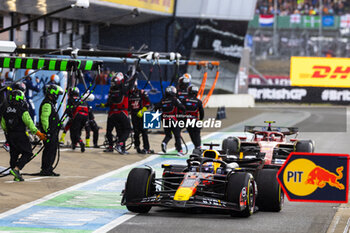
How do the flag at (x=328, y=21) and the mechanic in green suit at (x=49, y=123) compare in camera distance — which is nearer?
the mechanic in green suit at (x=49, y=123)

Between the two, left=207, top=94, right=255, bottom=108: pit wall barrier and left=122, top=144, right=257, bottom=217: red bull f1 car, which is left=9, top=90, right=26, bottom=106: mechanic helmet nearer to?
left=122, top=144, right=257, bottom=217: red bull f1 car

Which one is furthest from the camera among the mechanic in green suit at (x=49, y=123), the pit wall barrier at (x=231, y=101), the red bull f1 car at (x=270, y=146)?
the pit wall barrier at (x=231, y=101)

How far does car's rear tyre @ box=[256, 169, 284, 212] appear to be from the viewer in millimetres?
11688

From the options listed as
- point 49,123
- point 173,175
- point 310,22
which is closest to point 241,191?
point 173,175

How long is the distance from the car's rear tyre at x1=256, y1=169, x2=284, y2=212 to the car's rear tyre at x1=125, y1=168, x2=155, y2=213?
5.10 feet

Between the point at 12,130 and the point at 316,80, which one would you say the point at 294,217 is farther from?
the point at 316,80

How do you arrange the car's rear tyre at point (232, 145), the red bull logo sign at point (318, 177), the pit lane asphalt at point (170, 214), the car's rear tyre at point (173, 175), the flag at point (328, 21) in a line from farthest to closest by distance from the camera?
the flag at point (328, 21) → the car's rear tyre at point (232, 145) → the car's rear tyre at point (173, 175) → the pit lane asphalt at point (170, 214) → the red bull logo sign at point (318, 177)

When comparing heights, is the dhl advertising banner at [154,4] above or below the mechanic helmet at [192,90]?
above

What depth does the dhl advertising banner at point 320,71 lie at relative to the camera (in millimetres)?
60938

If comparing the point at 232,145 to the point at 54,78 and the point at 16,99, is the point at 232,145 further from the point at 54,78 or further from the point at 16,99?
the point at 54,78

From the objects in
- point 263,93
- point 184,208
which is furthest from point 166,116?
point 263,93

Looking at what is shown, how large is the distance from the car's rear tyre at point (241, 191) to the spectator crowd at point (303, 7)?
2324 inches

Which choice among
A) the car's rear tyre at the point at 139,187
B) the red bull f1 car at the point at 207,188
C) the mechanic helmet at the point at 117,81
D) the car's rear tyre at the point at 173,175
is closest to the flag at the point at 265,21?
the mechanic helmet at the point at 117,81

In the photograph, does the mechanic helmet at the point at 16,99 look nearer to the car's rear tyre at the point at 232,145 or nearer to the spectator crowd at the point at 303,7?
the car's rear tyre at the point at 232,145
